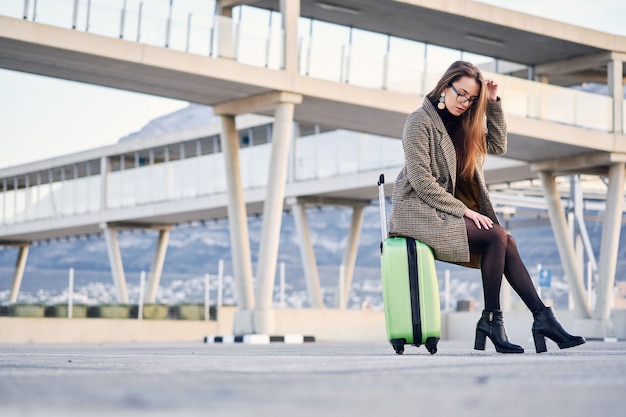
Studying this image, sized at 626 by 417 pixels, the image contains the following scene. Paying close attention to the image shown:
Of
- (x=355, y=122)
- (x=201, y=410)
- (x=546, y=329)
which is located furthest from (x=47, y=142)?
(x=201, y=410)

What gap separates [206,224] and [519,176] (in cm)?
1738

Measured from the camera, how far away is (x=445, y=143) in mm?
7605

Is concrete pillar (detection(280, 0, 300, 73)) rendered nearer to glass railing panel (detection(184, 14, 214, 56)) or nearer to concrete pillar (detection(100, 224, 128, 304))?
A: glass railing panel (detection(184, 14, 214, 56))

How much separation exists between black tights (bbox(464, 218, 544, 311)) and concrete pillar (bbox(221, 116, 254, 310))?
19.7m

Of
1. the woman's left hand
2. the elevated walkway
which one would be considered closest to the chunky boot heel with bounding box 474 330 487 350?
the woman's left hand

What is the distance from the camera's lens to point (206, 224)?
4947 cm

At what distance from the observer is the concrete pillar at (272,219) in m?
26.0

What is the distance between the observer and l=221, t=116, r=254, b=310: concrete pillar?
27203mm

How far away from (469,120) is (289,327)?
2312 cm

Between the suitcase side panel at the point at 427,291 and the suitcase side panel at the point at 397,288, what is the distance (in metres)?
0.08

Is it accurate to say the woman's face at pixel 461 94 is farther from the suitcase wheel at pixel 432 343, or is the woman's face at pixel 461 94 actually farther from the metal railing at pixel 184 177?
the metal railing at pixel 184 177

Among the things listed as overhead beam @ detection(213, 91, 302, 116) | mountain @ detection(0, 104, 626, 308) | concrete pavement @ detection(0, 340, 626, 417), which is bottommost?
concrete pavement @ detection(0, 340, 626, 417)

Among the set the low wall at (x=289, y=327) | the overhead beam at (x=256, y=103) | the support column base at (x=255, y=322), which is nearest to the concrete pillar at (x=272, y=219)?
the support column base at (x=255, y=322)

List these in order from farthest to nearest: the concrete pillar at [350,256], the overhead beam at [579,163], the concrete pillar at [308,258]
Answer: the concrete pillar at [350,256] → the concrete pillar at [308,258] → the overhead beam at [579,163]
